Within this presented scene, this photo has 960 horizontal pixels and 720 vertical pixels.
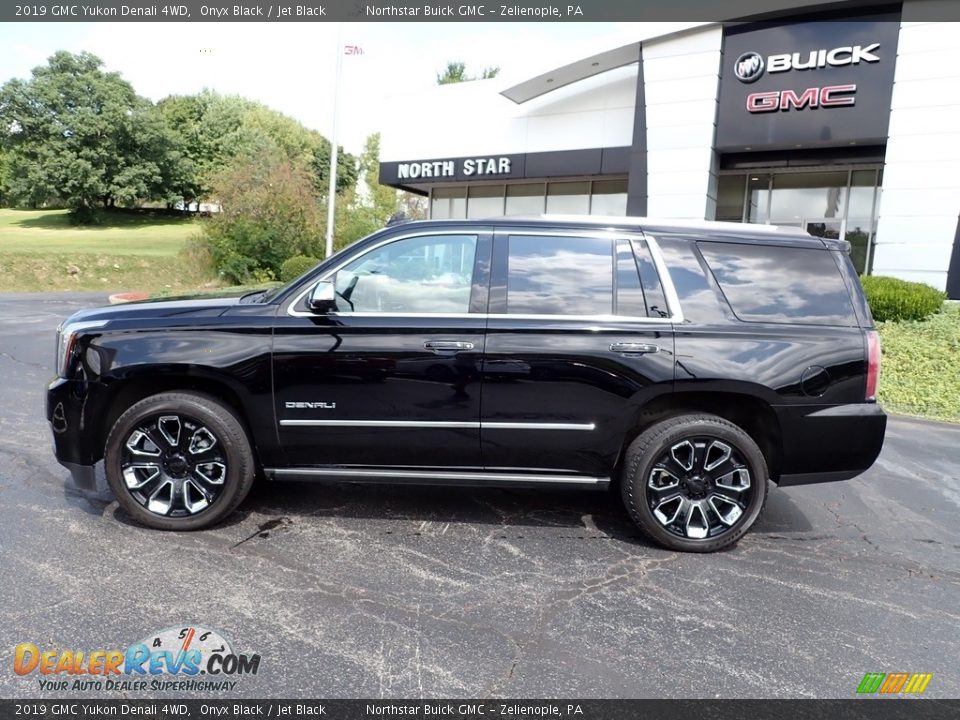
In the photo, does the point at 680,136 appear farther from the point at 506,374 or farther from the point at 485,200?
the point at 506,374

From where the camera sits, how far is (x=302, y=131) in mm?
64750

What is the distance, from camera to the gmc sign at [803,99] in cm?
1502

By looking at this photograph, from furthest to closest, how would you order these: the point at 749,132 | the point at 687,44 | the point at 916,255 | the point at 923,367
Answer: the point at 687,44 < the point at 749,132 < the point at 916,255 < the point at 923,367

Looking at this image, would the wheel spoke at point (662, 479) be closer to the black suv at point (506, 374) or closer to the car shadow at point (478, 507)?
the black suv at point (506, 374)

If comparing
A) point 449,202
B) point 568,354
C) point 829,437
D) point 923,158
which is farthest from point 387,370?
point 449,202

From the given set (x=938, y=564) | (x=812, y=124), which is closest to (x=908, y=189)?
(x=812, y=124)

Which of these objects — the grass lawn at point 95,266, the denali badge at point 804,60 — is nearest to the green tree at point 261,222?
the grass lawn at point 95,266

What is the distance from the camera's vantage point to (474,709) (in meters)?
2.57

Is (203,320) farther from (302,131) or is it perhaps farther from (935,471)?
(302,131)

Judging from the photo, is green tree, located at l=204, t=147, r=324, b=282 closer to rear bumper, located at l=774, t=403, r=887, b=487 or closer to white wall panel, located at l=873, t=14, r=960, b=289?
white wall panel, located at l=873, t=14, r=960, b=289

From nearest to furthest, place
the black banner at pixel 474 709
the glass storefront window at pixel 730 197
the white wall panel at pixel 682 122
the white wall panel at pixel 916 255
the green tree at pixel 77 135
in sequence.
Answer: the black banner at pixel 474 709 → the white wall panel at pixel 916 255 → the white wall panel at pixel 682 122 → the glass storefront window at pixel 730 197 → the green tree at pixel 77 135

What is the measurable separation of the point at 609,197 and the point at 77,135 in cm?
4138

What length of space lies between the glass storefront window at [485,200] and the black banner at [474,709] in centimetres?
2170

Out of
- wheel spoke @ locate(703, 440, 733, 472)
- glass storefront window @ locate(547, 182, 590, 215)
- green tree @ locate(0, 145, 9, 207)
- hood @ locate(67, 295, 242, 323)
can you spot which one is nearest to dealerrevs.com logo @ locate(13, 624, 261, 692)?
hood @ locate(67, 295, 242, 323)
